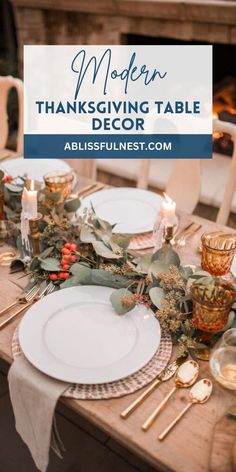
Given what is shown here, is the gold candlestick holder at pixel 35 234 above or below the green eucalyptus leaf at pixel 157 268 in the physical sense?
above

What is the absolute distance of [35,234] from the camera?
1.11m

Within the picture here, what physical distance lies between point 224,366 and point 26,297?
1.44 feet

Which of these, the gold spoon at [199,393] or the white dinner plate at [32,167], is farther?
the white dinner plate at [32,167]

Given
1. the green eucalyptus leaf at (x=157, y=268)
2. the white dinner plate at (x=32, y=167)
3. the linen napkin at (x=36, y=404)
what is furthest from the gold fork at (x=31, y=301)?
the white dinner plate at (x=32, y=167)

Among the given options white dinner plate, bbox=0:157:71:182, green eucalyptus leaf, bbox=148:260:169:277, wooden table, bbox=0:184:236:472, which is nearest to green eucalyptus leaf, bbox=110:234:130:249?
green eucalyptus leaf, bbox=148:260:169:277

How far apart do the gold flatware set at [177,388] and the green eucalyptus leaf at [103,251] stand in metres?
0.28

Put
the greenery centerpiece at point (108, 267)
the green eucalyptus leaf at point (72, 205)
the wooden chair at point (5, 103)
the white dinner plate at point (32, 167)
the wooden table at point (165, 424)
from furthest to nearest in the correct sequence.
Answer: the wooden chair at point (5, 103) → the white dinner plate at point (32, 167) → the green eucalyptus leaf at point (72, 205) → the greenery centerpiece at point (108, 267) → the wooden table at point (165, 424)

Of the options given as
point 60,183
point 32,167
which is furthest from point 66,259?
point 32,167

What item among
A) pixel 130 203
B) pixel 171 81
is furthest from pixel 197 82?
pixel 130 203

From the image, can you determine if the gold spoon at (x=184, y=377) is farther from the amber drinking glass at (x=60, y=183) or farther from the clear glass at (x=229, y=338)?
the amber drinking glass at (x=60, y=183)

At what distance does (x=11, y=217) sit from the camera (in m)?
1.27

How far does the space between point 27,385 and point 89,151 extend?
728 mm

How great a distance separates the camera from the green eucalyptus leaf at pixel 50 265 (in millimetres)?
1077

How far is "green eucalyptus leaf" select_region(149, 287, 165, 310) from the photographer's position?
0.95 m
